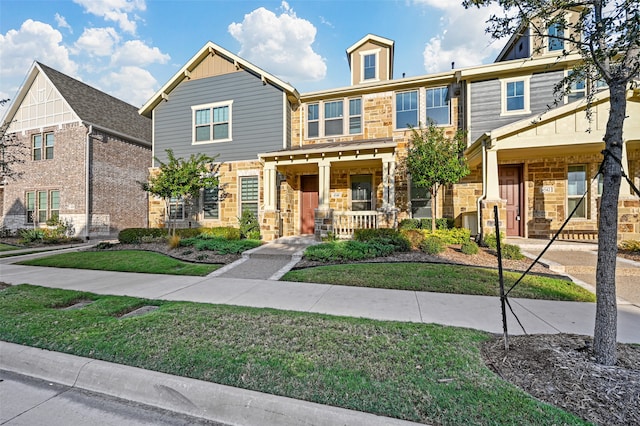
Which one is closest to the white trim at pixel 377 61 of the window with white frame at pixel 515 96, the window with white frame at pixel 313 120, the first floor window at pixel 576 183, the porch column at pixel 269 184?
the window with white frame at pixel 313 120

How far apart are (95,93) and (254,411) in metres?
21.9

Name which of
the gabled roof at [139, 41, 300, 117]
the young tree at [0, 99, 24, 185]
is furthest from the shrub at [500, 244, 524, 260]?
the young tree at [0, 99, 24, 185]

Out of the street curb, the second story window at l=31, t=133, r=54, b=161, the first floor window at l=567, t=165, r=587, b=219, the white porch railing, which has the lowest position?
the street curb

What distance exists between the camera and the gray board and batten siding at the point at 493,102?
33.6 ft

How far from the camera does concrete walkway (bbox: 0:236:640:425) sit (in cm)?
230

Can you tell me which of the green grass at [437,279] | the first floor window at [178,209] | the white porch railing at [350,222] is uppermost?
the first floor window at [178,209]

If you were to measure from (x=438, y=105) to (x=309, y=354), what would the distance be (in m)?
11.4

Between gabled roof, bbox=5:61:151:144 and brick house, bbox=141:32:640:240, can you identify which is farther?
gabled roof, bbox=5:61:151:144

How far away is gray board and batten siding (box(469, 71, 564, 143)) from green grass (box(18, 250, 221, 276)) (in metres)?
10.4

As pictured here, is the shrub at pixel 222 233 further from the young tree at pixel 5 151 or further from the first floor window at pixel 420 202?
the first floor window at pixel 420 202

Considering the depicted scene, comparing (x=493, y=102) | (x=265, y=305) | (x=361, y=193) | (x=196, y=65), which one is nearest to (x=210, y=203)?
(x=196, y=65)

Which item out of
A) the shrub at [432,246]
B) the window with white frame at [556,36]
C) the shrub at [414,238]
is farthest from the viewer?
the shrub at [414,238]

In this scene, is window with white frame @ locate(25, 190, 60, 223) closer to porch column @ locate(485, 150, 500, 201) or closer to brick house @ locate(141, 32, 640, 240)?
brick house @ locate(141, 32, 640, 240)

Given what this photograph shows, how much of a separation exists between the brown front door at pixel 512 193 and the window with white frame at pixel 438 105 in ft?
9.40
